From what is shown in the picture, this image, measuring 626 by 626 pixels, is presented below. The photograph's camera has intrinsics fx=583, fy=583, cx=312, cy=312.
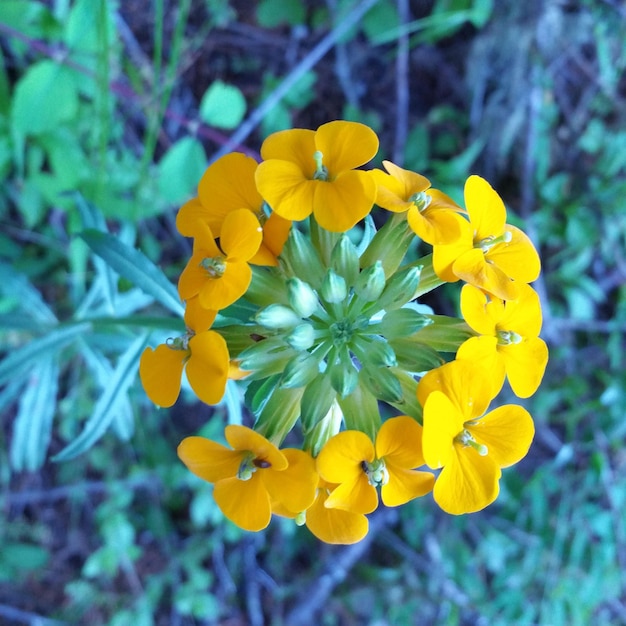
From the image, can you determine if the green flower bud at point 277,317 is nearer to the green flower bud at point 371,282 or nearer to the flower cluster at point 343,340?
the flower cluster at point 343,340

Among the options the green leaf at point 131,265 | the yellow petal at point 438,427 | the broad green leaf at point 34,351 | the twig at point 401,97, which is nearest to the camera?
the yellow petal at point 438,427

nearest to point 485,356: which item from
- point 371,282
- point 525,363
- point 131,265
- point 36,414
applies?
point 525,363

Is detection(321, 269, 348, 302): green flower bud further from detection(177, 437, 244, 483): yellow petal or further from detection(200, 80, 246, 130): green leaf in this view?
detection(200, 80, 246, 130): green leaf

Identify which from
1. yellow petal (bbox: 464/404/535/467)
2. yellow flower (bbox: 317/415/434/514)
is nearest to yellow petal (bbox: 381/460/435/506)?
yellow flower (bbox: 317/415/434/514)

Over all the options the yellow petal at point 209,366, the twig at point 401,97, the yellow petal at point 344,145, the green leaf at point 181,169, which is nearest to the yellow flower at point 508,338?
the yellow petal at point 344,145

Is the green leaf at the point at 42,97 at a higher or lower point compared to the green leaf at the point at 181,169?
higher

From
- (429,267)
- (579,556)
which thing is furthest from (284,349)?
(579,556)
